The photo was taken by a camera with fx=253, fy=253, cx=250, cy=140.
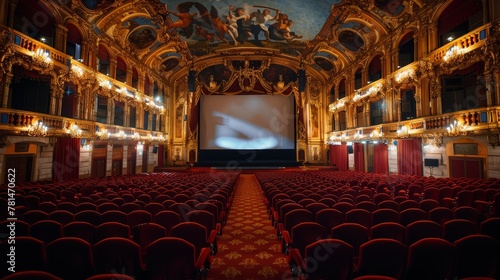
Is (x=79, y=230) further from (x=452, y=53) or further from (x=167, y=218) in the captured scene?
(x=452, y=53)

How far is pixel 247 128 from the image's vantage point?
2477 cm

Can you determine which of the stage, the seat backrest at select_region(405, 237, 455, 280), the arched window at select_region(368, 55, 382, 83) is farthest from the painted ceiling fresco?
the seat backrest at select_region(405, 237, 455, 280)

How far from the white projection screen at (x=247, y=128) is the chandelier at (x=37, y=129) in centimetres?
1484

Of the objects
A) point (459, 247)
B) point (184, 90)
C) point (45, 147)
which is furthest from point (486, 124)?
point (184, 90)

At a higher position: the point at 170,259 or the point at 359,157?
the point at 359,157

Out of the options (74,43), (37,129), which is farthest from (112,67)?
(37,129)

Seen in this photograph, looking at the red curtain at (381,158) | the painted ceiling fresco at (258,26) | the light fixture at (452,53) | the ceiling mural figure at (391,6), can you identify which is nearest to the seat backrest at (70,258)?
the light fixture at (452,53)

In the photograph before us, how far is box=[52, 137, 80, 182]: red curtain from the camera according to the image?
12344mm

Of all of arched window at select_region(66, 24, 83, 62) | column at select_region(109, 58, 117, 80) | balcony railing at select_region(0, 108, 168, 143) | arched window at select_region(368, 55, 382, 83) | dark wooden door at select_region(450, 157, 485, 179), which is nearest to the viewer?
balcony railing at select_region(0, 108, 168, 143)

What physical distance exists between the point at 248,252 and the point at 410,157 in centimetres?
1332

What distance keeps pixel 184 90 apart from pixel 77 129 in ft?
45.6

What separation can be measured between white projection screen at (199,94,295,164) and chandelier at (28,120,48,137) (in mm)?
14841

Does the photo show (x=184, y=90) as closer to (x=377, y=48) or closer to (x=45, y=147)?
(x=45, y=147)

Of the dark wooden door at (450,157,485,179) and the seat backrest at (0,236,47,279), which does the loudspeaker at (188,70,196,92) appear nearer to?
the dark wooden door at (450,157,485,179)
